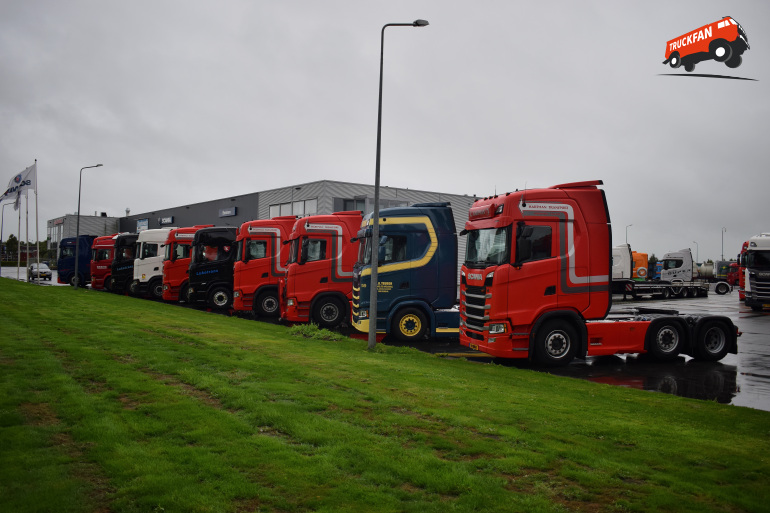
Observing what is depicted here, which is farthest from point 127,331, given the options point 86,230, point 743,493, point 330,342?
point 86,230

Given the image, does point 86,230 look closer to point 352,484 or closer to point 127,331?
point 127,331

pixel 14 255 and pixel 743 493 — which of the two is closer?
pixel 743 493

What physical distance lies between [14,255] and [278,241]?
132199mm

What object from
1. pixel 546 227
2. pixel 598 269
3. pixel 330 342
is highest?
pixel 546 227

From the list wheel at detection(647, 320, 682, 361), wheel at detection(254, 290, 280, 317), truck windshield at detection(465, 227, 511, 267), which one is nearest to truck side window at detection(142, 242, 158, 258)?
wheel at detection(254, 290, 280, 317)

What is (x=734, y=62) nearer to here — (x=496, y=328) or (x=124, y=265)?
(x=496, y=328)

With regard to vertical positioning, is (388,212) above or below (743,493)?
above

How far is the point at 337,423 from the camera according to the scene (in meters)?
6.21

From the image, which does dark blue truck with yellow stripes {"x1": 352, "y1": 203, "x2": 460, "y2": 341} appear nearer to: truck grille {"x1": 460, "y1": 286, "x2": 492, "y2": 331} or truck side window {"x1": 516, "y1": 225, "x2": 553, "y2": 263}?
truck grille {"x1": 460, "y1": 286, "x2": 492, "y2": 331}

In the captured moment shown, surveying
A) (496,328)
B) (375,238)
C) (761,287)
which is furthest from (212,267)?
(761,287)

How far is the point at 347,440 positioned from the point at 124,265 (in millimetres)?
28794

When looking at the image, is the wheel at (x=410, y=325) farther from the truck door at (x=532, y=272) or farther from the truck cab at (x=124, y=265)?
the truck cab at (x=124, y=265)

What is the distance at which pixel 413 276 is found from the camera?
1482cm

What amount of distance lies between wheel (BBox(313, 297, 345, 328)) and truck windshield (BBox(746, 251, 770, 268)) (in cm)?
1964
